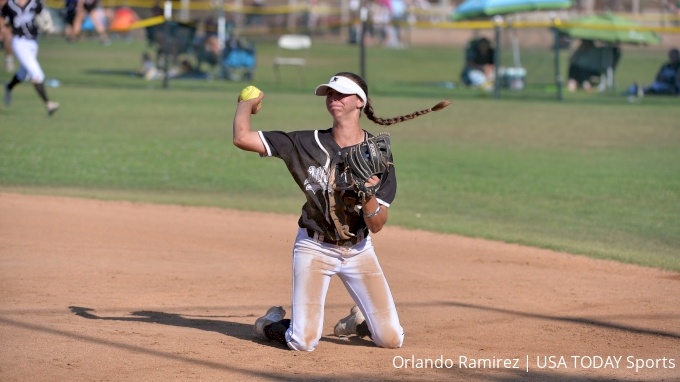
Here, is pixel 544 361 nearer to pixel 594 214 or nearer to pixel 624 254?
pixel 624 254

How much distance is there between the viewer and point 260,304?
6508mm

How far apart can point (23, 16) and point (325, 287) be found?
11.2m

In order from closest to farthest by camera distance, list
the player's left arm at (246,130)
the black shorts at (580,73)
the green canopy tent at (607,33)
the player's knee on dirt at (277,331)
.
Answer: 1. the player's left arm at (246,130)
2. the player's knee on dirt at (277,331)
3. the green canopy tent at (607,33)
4. the black shorts at (580,73)

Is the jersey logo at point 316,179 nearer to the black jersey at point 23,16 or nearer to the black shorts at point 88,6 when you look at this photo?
the black jersey at point 23,16

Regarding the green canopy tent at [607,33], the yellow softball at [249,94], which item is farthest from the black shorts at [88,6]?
the yellow softball at [249,94]

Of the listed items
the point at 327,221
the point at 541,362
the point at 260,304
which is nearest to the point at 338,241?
the point at 327,221

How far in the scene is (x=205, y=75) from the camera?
81.5 ft

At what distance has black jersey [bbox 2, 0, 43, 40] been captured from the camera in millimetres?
14281

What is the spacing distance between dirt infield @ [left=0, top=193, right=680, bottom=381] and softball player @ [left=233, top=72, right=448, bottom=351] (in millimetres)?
160

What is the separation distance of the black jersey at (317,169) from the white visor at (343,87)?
31 cm

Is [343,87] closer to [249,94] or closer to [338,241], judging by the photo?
[249,94]

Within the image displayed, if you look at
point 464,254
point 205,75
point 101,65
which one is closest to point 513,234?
point 464,254

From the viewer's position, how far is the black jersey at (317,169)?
16.5 feet

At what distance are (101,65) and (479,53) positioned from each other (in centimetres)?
1241
